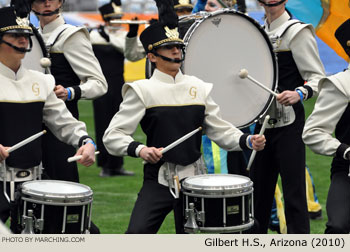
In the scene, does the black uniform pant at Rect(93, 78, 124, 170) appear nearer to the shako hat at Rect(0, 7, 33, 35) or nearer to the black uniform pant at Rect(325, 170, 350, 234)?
the shako hat at Rect(0, 7, 33, 35)

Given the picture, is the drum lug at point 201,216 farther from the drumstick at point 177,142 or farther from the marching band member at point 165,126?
the drumstick at point 177,142

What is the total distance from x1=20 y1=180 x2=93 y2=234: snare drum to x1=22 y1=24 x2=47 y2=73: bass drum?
1.85m

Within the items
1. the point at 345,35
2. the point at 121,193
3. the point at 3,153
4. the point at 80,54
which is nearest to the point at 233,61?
the point at 345,35

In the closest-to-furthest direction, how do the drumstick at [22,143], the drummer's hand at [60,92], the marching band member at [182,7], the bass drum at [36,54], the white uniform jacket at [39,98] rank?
the drumstick at [22,143] → the white uniform jacket at [39,98] → the drummer's hand at [60,92] → the bass drum at [36,54] → the marching band member at [182,7]

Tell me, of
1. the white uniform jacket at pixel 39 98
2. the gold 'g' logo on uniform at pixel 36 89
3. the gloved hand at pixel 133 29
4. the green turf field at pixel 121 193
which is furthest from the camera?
the gloved hand at pixel 133 29

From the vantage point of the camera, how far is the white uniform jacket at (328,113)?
613cm

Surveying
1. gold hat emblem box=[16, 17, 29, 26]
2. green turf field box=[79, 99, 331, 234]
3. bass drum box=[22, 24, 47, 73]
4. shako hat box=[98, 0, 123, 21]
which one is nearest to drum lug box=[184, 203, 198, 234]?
gold hat emblem box=[16, 17, 29, 26]

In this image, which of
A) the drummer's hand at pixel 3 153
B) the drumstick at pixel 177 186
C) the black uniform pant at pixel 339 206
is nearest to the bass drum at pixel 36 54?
the drummer's hand at pixel 3 153

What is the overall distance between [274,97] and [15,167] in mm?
2105

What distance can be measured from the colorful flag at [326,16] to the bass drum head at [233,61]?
0.51 meters

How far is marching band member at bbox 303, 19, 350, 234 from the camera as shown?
6031 millimetres

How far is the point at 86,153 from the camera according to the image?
6.02 m

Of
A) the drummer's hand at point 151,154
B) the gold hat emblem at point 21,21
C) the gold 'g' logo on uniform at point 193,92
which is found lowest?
the drummer's hand at point 151,154

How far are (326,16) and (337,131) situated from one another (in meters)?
1.49
